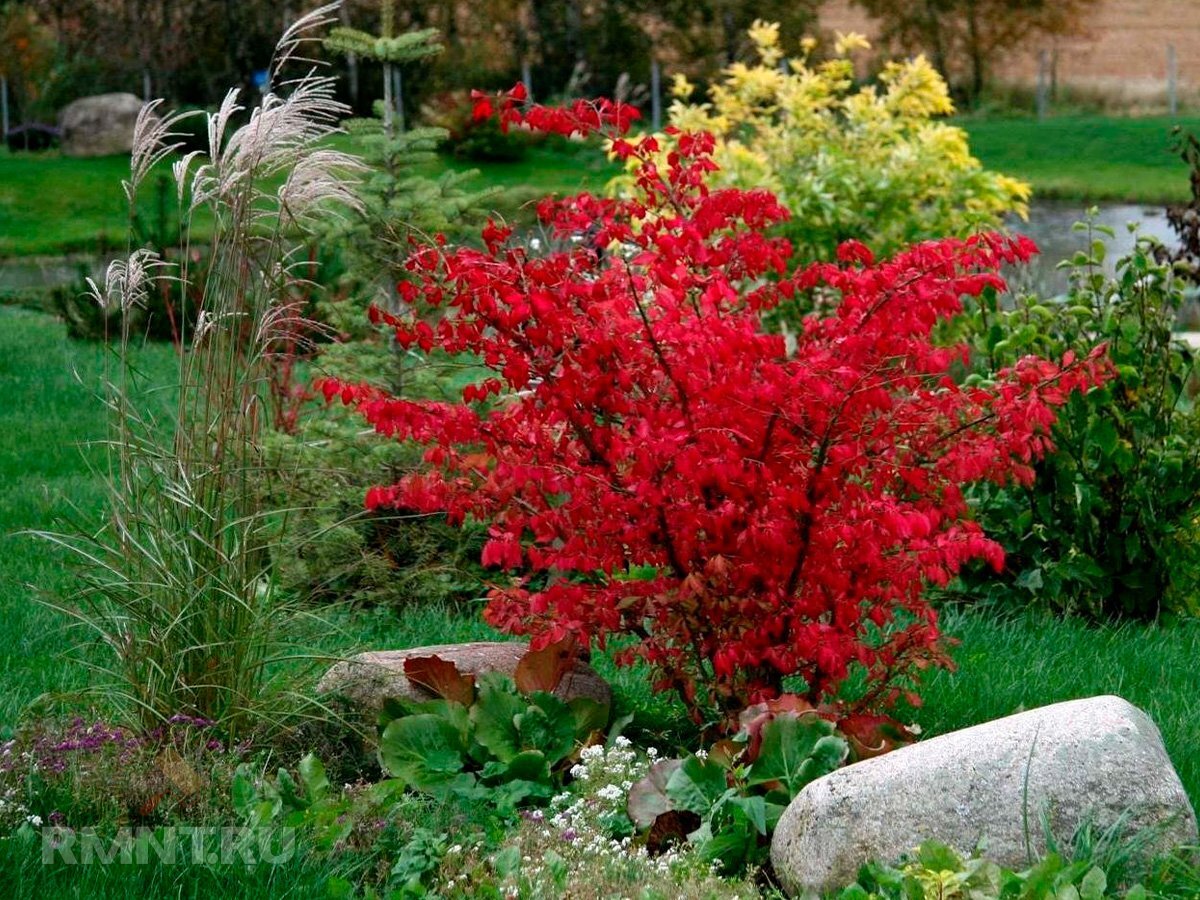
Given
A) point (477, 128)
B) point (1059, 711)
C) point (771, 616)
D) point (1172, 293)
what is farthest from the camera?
point (477, 128)

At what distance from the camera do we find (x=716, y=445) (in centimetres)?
416

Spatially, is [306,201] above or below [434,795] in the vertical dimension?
above

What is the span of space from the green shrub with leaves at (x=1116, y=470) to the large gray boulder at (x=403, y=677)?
7.16 ft

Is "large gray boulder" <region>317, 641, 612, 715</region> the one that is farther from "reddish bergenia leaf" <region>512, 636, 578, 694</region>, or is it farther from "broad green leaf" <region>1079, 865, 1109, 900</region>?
"broad green leaf" <region>1079, 865, 1109, 900</region>

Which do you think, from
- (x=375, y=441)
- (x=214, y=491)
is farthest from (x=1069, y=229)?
(x=214, y=491)

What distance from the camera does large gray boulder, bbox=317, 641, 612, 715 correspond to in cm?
462

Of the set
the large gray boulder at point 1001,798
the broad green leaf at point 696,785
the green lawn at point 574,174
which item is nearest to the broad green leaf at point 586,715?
the broad green leaf at point 696,785

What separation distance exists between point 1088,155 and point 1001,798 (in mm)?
28572

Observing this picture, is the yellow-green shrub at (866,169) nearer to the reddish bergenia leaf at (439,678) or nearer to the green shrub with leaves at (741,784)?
the reddish bergenia leaf at (439,678)

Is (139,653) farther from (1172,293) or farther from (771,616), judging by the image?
(1172,293)

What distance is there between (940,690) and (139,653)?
250 cm

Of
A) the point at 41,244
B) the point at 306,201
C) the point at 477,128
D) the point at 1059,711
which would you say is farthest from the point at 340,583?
the point at 477,128

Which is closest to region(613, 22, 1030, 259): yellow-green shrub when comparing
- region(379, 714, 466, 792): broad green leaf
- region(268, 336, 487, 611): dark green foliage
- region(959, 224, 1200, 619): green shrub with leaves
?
region(959, 224, 1200, 619): green shrub with leaves

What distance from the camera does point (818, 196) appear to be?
9.70 metres
